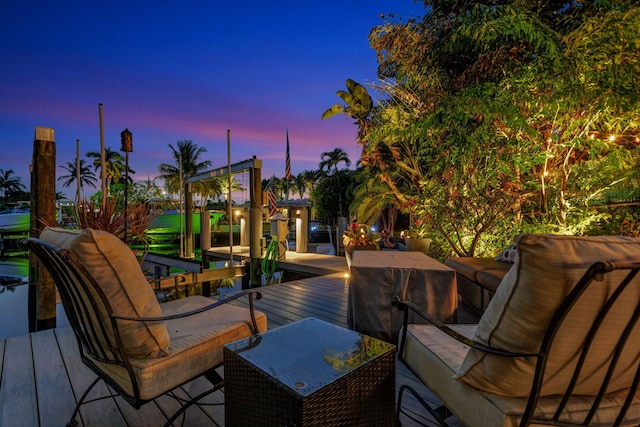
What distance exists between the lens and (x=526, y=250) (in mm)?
816

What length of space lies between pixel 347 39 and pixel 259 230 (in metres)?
14.4

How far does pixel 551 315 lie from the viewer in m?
0.83

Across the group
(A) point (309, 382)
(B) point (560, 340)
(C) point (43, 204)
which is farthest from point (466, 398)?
(C) point (43, 204)

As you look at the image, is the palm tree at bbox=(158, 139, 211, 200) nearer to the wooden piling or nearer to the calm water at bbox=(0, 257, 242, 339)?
the calm water at bbox=(0, 257, 242, 339)

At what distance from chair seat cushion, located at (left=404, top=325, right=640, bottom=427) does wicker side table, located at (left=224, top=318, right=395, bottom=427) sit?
8.3 inches

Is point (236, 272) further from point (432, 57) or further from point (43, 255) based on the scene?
point (432, 57)

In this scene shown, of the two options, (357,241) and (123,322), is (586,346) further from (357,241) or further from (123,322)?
(357,241)

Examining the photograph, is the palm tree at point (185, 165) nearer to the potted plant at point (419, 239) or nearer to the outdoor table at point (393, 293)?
the potted plant at point (419, 239)

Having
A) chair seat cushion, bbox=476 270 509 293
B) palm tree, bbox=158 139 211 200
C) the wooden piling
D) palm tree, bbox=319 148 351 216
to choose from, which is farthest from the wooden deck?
palm tree, bbox=158 139 211 200

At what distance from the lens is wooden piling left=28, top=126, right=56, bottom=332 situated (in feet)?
11.2

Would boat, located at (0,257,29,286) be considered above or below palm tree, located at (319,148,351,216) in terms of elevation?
below

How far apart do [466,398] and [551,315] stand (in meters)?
0.47

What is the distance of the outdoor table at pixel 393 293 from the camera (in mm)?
2453

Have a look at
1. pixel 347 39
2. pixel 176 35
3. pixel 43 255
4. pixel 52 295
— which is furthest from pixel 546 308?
pixel 347 39
